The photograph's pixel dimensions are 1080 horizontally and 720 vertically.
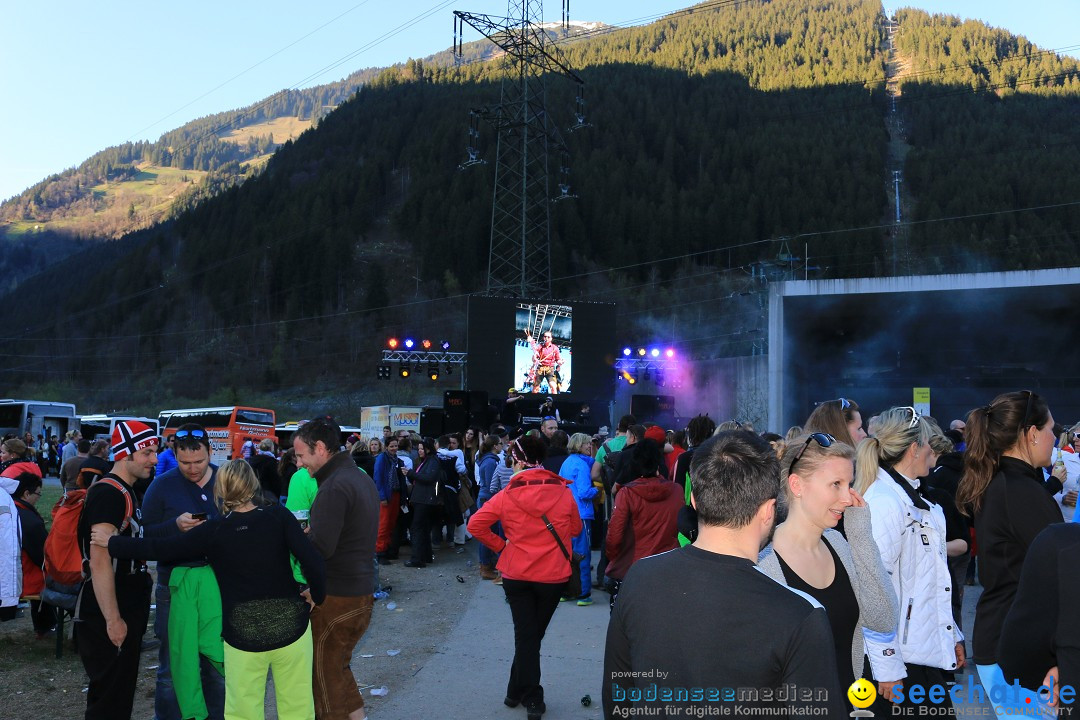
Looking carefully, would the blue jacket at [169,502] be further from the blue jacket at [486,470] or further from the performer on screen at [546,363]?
the performer on screen at [546,363]

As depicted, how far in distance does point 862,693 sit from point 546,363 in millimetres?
23785

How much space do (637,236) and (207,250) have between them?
45388 millimetres

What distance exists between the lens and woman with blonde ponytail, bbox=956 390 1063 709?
11.2 ft

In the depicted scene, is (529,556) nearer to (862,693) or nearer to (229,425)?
(862,693)

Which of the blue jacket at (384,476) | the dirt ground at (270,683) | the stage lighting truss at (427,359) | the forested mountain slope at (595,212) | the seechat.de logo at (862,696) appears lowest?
the dirt ground at (270,683)

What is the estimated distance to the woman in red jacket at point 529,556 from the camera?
5.64 metres

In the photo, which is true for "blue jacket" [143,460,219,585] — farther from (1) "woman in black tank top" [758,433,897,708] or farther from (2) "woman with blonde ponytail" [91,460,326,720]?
(1) "woman in black tank top" [758,433,897,708]

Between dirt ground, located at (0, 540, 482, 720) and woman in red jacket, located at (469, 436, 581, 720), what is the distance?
1066 millimetres

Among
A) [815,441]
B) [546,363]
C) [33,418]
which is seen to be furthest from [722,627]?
[33,418]

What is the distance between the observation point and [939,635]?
142 inches

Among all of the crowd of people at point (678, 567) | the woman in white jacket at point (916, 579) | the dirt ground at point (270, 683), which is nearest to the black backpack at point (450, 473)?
the dirt ground at point (270, 683)

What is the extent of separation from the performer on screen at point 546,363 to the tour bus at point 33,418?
2277 centimetres

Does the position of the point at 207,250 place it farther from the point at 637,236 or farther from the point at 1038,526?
the point at 1038,526

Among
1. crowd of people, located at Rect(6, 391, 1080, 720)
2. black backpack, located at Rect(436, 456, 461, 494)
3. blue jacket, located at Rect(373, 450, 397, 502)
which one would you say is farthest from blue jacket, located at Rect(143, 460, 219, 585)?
black backpack, located at Rect(436, 456, 461, 494)
